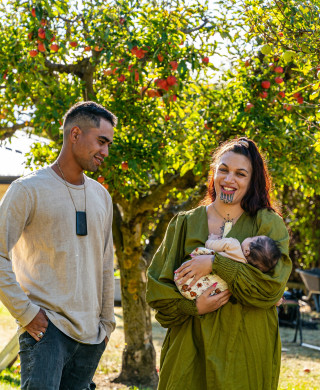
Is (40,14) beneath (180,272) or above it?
above

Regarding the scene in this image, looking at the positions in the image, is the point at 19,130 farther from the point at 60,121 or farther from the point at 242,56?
the point at 242,56

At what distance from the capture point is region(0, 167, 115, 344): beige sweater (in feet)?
8.91

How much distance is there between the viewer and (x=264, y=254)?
8.80 feet

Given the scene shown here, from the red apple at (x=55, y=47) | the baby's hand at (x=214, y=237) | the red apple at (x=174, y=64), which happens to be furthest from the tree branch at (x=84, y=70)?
the baby's hand at (x=214, y=237)

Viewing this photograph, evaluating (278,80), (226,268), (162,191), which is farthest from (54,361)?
(162,191)

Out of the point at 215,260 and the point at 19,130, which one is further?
the point at 19,130

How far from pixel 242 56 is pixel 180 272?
3642 mm

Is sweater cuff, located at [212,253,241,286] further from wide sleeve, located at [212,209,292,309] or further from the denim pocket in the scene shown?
the denim pocket

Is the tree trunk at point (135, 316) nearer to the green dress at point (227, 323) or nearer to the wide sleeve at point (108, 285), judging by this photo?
the wide sleeve at point (108, 285)

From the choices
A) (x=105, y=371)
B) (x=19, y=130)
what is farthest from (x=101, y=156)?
(x=105, y=371)

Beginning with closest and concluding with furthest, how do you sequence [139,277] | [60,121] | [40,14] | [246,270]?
1. [246,270]
2. [40,14]
3. [60,121]
4. [139,277]

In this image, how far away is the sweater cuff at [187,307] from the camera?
277cm

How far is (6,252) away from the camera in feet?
8.93

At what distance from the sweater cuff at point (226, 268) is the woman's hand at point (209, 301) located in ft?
0.29
